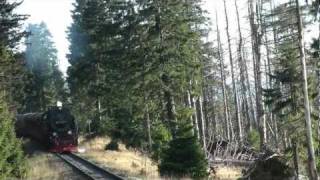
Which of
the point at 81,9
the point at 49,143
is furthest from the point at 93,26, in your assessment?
the point at 49,143

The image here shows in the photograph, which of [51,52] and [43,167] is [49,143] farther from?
[51,52]

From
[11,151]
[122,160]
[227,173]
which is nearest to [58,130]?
[122,160]

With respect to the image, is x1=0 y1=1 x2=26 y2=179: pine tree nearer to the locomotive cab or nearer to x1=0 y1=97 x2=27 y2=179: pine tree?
x1=0 y1=97 x2=27 y2=179: pine tree

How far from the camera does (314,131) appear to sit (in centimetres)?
3128

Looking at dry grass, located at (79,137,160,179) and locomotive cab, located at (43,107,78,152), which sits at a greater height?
locomotive cab, located at (43,107,78,152)

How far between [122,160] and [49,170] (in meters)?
5.11

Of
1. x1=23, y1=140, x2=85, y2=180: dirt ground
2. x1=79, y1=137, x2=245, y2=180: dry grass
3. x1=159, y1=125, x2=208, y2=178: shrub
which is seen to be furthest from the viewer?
x1=79, y1=137, x2=245, y2=180: dry grass

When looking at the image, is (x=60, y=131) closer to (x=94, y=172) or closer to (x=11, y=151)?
(x=11, y=151)

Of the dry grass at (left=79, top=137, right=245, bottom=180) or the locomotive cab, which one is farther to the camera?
the locomotive cab

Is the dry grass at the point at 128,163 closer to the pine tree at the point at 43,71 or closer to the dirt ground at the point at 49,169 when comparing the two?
the dirt ground at the point at 49,169

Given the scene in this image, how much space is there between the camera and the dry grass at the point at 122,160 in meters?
21.3

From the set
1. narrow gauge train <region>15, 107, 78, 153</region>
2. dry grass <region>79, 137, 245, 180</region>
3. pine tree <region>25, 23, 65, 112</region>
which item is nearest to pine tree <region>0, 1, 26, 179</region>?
narrow gauge train <region>15, 107, 78, 153</region>

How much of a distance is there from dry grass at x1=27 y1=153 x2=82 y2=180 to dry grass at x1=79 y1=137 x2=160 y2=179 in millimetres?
1868

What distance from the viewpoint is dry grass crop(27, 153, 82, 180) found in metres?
20.4
